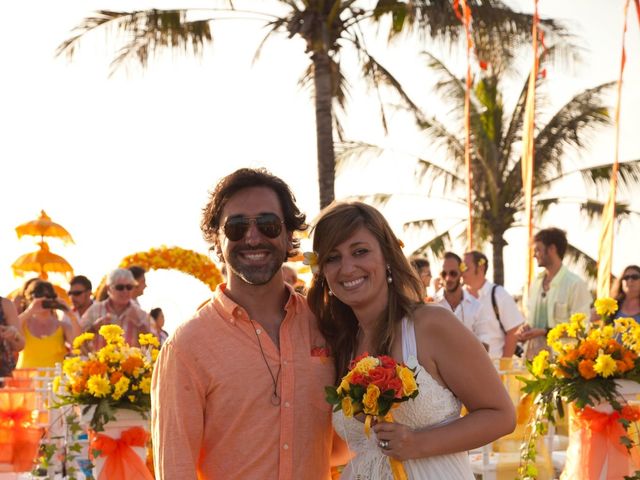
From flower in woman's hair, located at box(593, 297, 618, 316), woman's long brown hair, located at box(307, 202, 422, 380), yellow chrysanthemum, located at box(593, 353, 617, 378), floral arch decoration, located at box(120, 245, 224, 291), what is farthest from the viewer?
floral arch decoration, located at box(120, 245, 224, 291)

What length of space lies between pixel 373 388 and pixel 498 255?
918 inches

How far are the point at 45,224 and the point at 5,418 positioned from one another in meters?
15.7

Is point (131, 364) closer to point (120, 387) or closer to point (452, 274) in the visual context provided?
point (120, 387)

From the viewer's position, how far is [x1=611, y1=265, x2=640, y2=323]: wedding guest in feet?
32.7

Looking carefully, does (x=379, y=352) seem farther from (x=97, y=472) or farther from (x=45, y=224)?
(x=45, y=224)

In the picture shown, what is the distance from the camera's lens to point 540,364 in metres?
6.74

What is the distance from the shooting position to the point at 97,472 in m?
6.75

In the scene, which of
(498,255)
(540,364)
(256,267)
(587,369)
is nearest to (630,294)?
(540,364)

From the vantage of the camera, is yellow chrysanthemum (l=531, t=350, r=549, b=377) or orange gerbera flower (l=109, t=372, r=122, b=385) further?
yellow chrysanthemum (l=531, t=350, r=549, b=377)

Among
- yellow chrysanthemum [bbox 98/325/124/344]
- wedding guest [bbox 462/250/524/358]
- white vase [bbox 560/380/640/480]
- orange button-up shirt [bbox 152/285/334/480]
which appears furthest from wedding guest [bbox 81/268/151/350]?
orange button-up shirt [bbox 152/285/334/480]

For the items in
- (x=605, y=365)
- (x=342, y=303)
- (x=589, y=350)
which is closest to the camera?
(x=342, y=303)

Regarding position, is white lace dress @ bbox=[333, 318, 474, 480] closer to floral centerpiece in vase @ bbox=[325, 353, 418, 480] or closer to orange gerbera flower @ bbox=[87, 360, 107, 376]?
floral centerpiece in vase @ bbox=[325, 353, 418, 480]

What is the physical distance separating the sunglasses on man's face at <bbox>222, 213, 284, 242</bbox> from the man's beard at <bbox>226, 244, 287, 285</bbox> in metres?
0.05

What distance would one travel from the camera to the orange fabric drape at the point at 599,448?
6.63m
